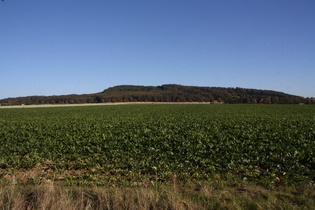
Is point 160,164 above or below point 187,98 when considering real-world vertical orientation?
below

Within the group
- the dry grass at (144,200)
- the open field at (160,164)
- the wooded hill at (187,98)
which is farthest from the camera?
the wooded hill at (187,98)

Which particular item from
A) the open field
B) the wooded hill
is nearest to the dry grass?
the open field

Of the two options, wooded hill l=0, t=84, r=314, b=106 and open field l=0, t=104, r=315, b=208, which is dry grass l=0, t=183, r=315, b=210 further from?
wooded hill l=0, t=84, r=314, b=106

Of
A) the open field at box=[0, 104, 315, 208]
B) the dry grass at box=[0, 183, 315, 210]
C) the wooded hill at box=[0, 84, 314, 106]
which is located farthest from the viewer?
the wooded hill at box=[0, 84, 314, 106]

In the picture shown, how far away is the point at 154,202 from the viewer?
13.8ft

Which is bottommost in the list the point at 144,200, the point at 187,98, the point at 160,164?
the point at 160,164

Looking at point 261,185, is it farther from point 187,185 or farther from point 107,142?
point 107,142

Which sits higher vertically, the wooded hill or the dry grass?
the wooded hill

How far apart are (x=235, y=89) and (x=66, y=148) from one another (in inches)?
7016

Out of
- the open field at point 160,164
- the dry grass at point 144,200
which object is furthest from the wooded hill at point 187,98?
the dry grass at point 144,200

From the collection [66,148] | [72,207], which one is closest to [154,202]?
[72,207]

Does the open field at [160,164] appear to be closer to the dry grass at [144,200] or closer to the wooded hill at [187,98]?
the dry grass at [144,200]

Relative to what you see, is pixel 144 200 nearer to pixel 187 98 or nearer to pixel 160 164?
pixel 160 164

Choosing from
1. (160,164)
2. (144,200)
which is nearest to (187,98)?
(160,164)
